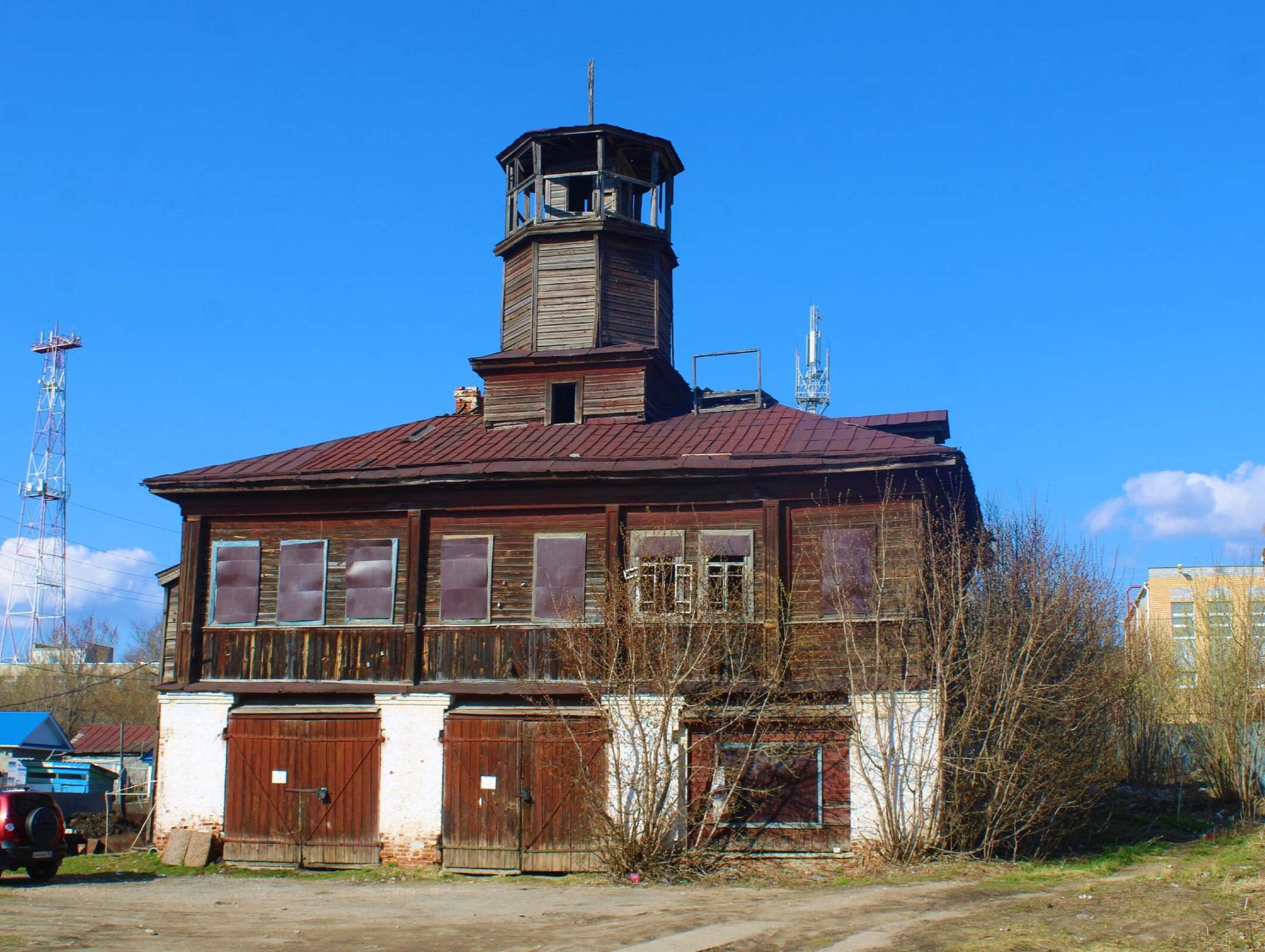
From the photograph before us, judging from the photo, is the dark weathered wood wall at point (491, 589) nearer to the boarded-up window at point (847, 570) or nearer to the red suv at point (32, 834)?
the boarded-up window at point (847, 570)

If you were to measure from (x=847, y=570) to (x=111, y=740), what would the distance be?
34736 millimetres

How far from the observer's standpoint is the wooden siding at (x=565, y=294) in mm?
25156

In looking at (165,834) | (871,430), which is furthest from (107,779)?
(871,430)

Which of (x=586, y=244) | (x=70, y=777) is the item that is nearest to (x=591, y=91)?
(x=586, y=244)

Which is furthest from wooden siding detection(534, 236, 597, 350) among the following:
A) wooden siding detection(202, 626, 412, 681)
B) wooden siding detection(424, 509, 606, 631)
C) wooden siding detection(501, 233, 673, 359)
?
wooden siding detection(202, 626, 412, 681)

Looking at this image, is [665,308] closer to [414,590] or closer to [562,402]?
[562,402]

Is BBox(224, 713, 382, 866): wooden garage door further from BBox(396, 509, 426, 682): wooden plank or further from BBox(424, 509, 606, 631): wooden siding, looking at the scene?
BBox(424, 509, 606, 631): wooden siding

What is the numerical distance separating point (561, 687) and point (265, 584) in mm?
5851

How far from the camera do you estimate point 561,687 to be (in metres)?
19.9

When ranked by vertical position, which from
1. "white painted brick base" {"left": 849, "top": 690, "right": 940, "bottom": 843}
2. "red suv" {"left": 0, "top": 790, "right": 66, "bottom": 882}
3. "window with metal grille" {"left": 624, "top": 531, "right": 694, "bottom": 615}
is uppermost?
"window with metal grille" {"left": 624, "top": 531, "right": 694, "bottom": 615}

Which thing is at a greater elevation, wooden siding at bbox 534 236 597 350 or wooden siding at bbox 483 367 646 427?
wooden siding at bbox 534 236 597 350

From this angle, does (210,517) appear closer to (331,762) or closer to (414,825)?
(331,762)

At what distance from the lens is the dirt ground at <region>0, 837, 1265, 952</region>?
12.7m

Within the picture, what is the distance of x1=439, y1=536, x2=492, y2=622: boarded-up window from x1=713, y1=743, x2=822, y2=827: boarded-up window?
4.79 m
